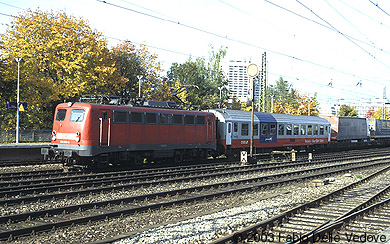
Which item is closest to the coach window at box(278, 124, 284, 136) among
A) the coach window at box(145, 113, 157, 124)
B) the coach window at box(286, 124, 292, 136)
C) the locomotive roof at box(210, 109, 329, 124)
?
the locomotive roof at box(210, 109, 329, 124)

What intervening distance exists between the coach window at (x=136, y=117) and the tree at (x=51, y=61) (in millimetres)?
13539

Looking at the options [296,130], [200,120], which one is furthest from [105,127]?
[296,130]

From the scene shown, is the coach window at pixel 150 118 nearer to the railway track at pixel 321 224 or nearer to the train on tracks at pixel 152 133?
the train on tracks at pixel 152 133

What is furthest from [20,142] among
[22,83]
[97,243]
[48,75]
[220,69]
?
[220,69]

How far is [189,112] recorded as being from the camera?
23.1m

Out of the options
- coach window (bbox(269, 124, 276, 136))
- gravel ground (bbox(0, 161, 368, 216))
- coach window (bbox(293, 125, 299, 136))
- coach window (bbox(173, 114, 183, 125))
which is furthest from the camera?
coach window (bbox(293, 125, 299, 136))

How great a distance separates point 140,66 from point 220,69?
15551mm

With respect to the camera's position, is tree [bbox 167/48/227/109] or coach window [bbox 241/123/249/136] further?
tree [bbox 167/48/227/109]

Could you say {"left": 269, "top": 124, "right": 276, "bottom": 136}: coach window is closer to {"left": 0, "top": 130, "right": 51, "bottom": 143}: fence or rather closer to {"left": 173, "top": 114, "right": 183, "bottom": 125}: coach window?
{"left": 173, "top": 114, "right": 183, "bottom": 125}: coach window

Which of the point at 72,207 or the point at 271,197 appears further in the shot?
the point at 271,197

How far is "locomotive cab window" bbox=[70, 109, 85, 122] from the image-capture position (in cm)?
1799

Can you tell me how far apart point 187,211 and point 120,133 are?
8.67 metres

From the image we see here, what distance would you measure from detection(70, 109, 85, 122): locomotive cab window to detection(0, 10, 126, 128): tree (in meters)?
14.0

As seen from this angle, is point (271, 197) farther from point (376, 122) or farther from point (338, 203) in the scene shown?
point (376, 122)
